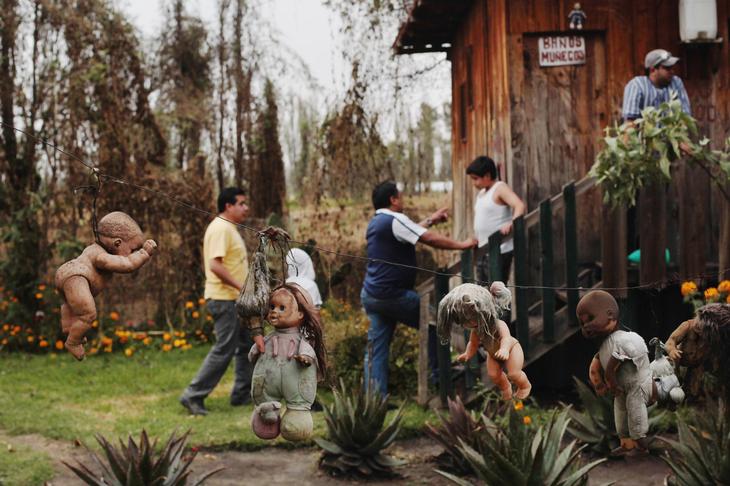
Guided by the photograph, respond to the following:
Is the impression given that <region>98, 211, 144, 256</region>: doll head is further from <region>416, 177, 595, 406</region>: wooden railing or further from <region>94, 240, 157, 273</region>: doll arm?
<region>416, 177, 595, 406</region>: wooden railing

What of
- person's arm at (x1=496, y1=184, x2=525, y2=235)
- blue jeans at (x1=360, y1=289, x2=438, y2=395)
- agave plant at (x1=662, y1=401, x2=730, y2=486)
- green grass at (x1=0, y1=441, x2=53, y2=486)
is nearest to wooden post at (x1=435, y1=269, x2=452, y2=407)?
blue jeans at (x1=360, y1=289, x2=438, y2=395)

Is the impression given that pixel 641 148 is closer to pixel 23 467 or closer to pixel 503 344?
pixel 503 344

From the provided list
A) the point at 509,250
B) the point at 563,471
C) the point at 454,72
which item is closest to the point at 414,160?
the point at 454,72

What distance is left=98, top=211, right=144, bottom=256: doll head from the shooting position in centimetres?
258

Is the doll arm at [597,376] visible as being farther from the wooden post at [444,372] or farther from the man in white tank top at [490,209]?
the wooden post at [444,372]

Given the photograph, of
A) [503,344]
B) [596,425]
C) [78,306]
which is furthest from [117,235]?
[596,425]

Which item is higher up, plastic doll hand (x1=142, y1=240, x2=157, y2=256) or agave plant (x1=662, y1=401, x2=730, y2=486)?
plastic doll hand (x1=142, y1=240, x2=157, y2=256)

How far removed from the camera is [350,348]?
8.78 meters

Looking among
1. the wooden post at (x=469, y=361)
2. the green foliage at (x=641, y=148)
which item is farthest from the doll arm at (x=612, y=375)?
the wooden post at (x=469, y=361)

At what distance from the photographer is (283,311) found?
266 cm

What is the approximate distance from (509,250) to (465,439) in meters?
1.39

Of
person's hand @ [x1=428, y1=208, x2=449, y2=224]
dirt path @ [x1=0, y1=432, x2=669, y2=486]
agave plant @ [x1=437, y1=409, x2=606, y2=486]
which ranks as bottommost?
dirt path @ [x1=0, y1=432, x2=669, y2=486]

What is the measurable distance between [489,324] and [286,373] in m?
0.61

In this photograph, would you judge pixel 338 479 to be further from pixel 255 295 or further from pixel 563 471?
pixel 255 295
